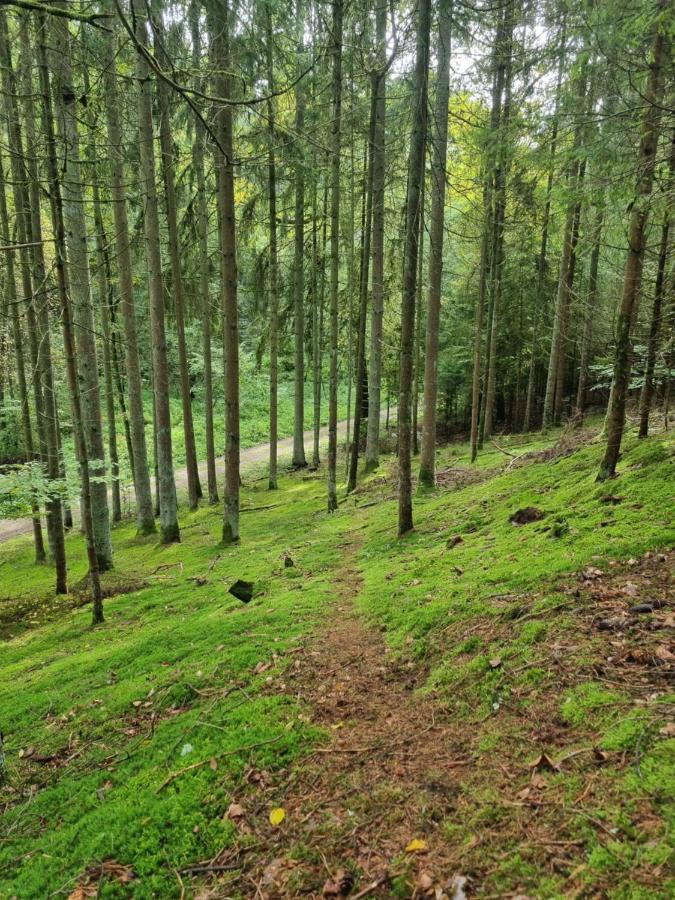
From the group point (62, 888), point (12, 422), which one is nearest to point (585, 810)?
point (62, 888)

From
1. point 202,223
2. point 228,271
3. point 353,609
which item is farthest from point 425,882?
point 202,223

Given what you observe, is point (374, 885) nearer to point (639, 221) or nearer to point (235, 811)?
point (235, 811)

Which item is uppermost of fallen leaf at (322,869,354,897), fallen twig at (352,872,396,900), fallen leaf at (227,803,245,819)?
fallen twig at (352,872,396,900)

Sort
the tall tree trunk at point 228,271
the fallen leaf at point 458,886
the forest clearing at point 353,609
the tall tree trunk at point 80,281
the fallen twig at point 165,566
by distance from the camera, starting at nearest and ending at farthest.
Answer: the fallen leaf at point 458,886 → the forest clearing at point 353,609 → the tall tree trunk at point 80,281 → the tall tree trunk at point 228,271 → the fallen twig at point 165,566

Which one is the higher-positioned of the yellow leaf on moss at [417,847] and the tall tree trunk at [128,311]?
the tall tree trunk at [128,311]

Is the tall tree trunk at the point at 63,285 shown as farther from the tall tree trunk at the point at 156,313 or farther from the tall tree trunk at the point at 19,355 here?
the tall tree trunk at the point at 19,355

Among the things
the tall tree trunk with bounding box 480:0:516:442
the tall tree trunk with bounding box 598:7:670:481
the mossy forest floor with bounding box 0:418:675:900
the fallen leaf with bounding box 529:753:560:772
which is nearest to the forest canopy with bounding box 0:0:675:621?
the tall tree trunk with bounding box 598:7:670:481

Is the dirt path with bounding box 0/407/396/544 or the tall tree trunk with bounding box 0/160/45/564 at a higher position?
the tall tree trunk with bounding box 0/160/45/564

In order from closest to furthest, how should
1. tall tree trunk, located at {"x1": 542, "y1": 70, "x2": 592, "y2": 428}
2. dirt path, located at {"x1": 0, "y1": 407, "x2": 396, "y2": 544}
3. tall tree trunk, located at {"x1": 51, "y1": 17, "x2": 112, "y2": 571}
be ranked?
tall tree trunk, located at {"x1": 51, "y1": 17, "x2": 112, "y2": 571}, tall tree trunk, located at {"x1": 542, "y1": 70, "x2": 592, "y2": 428}, dirt path, located at {"x1": 0, "y1": 407, "x2": 396, "y2": 544}

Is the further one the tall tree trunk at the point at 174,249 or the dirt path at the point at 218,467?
the dirt path at the point at 218,467

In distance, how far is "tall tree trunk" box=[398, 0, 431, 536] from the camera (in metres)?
6.73

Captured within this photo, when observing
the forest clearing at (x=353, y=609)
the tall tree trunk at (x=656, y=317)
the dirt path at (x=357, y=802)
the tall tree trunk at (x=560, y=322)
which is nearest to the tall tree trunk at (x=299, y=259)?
the forest clearing at (x=353, y=609)

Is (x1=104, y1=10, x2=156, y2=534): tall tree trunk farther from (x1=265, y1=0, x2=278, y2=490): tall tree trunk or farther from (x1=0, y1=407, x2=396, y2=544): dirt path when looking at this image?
(x1=0, y1=407, x2=396, y2=544): dirt path

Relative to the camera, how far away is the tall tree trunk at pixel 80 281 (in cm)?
711
